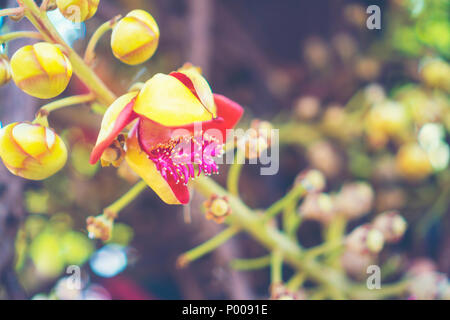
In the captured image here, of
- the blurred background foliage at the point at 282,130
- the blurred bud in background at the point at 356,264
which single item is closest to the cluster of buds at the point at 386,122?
the blurred background foliage at the point at 282,130

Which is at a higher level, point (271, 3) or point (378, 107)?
point (271, 3)

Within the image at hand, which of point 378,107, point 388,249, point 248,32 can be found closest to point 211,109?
point 378,107

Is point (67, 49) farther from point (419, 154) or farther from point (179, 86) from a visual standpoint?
point (419, 154)

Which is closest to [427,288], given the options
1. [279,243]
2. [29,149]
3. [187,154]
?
[279,243]

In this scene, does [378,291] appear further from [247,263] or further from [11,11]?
[11,11]

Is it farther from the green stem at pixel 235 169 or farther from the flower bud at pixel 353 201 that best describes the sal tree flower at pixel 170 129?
the flower bud at pixel 353 201

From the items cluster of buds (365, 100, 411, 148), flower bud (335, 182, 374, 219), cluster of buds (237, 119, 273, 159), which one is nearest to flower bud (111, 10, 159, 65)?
cluster of buds (237, 119, 273, 159)

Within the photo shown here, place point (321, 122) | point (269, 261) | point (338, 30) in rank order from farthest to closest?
point (338, 30), point (321, 122), point (269, 261)
